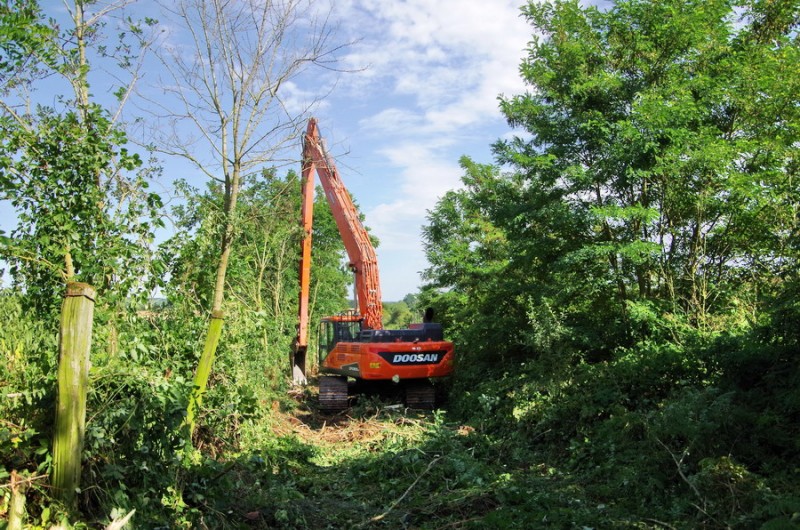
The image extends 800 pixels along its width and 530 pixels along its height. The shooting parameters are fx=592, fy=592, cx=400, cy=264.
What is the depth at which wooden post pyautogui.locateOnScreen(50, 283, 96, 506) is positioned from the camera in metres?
3.64

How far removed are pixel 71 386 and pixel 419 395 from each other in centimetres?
950

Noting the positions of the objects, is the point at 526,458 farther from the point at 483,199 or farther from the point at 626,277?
the point at 483,199

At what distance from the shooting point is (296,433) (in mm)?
10406

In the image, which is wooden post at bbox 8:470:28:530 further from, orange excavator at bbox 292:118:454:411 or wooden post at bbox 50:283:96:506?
orange excavator at bbox 292:118:454:411

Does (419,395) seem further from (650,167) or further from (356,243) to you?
(650,167)

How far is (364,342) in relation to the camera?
1253cm

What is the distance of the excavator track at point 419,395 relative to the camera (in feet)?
41.4

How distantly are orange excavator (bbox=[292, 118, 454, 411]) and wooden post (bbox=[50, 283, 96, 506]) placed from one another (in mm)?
6076

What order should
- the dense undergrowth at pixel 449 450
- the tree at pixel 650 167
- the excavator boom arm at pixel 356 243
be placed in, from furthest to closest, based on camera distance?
the excavator boom arm at pixel 356 243 < the tree at pixel 650 167 < the dense undergrowth at pixel 449 450

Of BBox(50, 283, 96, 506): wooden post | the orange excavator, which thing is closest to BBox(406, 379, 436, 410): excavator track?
the orange excavator

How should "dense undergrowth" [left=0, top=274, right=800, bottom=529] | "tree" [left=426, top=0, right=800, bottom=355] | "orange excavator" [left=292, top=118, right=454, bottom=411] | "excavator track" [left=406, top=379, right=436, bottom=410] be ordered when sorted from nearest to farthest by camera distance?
"dense undergrowth" [left=0, top=274, right=800, bottom=529]
"tree" [left=426, top=0, right=800, bottom=355]
"orange excavator" [left=292, top=118, right=454, bottom=411]
"excavator track" [left=406, top=379, right=436, bottom=410]

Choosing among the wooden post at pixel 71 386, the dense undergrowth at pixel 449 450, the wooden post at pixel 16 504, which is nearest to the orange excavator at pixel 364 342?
the dense undergrowth at pixel 449 450

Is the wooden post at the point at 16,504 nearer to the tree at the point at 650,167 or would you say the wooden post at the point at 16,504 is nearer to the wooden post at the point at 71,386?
the wooden post at the point at 71,386

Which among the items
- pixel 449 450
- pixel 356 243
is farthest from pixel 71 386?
pixel 356 243
